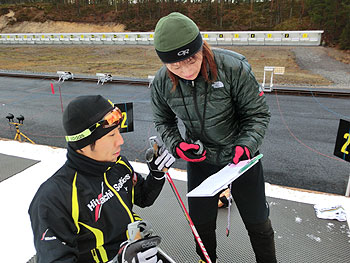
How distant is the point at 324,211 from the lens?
244cm

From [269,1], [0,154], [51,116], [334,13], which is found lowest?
[51,116]

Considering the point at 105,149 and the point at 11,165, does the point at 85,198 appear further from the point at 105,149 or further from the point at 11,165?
the point at 11,165

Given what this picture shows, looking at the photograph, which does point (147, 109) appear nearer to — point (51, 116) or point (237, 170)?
point (51, 116)

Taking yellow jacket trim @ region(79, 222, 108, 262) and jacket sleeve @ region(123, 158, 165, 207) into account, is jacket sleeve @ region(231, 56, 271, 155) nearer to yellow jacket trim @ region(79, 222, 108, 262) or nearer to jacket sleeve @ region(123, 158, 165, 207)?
jacket sleeve @ region(123, 158, 165, 207)

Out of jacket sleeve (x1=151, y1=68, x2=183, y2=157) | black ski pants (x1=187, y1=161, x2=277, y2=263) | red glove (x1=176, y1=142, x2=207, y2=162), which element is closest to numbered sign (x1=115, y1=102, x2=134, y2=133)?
jacket sleeve (x1=151, y1=68, x2=183, y2=157)

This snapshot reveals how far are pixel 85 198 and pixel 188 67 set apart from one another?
0.83 m

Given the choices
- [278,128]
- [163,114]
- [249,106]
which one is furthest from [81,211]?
[278,128]

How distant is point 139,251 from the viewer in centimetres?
115

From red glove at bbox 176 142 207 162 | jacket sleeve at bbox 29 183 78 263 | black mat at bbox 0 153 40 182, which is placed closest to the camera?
jacket sleeve at bbox 29 183 78 263

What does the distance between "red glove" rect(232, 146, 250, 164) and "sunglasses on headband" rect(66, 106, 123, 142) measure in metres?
0.65

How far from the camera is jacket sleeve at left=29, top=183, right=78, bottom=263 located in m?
1.11

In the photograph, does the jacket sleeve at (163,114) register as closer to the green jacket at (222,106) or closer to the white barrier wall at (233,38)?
the green jacket at (222,106)

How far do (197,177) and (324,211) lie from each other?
1433 millimetres

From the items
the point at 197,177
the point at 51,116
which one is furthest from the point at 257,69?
the point at 197,177
